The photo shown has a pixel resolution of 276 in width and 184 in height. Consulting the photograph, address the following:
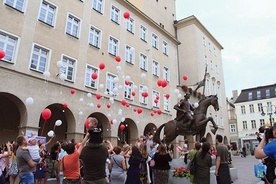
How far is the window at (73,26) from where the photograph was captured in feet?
59.9

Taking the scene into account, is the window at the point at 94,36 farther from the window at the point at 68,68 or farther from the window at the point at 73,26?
the window at the point at 68,68

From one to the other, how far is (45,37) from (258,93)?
52.9 meters

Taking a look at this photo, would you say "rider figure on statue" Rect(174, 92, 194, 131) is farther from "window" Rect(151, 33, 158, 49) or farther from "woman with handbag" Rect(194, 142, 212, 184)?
"window" Rect(151, 33, 158, 49)

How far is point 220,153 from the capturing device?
7.08 metres

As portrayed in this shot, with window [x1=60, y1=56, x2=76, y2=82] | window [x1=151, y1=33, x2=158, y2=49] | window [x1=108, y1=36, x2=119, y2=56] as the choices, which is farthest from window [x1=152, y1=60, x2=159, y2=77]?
window [x1=60, y1=56, x2=76, y2=82]

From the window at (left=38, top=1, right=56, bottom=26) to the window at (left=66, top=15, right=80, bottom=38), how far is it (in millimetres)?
1275

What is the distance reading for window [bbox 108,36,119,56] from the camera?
21.6m

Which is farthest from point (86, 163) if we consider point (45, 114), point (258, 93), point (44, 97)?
point (258, 93)

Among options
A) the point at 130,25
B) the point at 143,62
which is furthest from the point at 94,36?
the point at 143,62

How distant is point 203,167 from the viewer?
254 inches

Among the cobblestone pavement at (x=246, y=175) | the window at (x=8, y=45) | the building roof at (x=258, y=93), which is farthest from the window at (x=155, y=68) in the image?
the building roof at (x=258, y=93)

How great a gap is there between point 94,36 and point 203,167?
16456 mm

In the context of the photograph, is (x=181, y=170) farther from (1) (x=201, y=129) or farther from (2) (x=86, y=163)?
(2) (x=86, y=163)

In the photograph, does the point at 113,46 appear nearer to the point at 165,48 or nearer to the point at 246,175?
the point at 165,48
